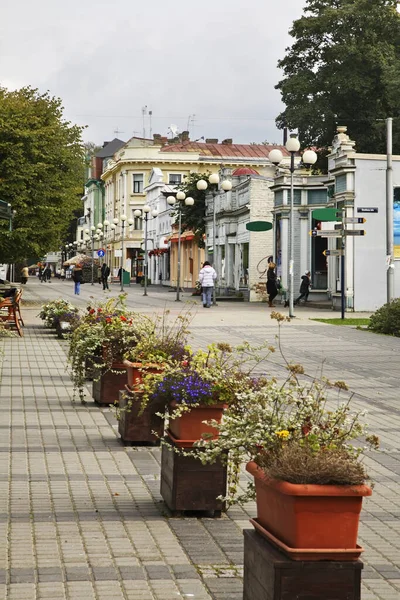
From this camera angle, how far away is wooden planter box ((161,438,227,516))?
6535mm

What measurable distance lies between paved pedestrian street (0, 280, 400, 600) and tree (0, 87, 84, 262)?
27.9 metres

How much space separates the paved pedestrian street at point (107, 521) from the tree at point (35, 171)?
27.9 m

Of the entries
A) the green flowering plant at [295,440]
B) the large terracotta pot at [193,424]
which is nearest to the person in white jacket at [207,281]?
the large terracotta pot at [193,424]

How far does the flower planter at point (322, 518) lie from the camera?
4.05m

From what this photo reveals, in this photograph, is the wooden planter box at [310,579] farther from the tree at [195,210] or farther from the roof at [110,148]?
the roof at [110,148]

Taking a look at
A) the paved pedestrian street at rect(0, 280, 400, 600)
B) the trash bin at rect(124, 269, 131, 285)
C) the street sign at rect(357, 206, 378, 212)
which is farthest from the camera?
the trash bin at rect(124, 269, 131, 285)

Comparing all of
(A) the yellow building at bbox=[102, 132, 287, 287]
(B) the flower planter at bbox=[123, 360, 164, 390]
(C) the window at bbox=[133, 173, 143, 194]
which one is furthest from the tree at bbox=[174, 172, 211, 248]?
(B) the flower planter at bbox=[123, 360, 164, 390]

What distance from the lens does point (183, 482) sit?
21.5 ft

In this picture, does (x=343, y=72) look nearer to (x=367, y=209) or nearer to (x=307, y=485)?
(x=367, y=209)

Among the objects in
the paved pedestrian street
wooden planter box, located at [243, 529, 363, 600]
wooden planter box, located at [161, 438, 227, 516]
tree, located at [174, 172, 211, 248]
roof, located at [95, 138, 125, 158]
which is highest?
roof, located at [95, 138, 125, 158]

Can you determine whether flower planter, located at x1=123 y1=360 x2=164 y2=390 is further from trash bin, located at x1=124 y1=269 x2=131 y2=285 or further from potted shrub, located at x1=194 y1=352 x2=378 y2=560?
trash bin, located at x1=124 y1=269 x2=131 y2=285

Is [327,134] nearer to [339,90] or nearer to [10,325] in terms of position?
[339,90]

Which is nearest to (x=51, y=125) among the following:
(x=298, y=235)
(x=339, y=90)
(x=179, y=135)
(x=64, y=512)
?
(x=298, y=235)

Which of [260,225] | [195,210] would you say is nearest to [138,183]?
[195,210]
